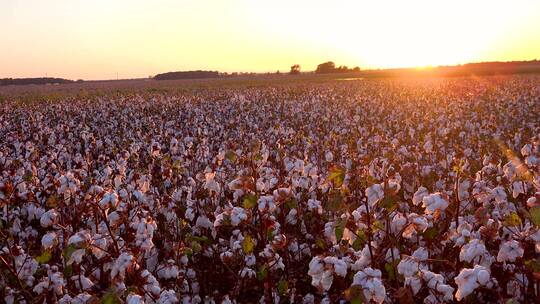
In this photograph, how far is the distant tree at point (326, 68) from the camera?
5113 inches

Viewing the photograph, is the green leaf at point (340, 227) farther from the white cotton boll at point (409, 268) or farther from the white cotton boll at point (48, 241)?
the white cotton boll at point (48, 241)

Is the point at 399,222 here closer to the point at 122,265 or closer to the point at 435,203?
the point at 435,203

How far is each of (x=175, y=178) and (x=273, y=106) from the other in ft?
58.3

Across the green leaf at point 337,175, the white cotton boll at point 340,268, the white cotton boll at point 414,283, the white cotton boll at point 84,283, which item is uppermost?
the green leaf at point 337,175

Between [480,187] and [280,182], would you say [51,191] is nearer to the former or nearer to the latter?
[280,182]

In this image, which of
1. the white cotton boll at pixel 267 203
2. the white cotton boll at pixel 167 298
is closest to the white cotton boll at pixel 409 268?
the white cotton boll at pixel 267 203

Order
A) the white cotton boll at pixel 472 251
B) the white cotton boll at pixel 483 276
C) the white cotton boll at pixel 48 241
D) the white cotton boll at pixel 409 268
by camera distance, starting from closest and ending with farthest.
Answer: the white cotton boll at pixel 483 276 < the white cotton boll at pixel 409 268 < the white cotton boll at pixel 472 251 < the white cotton boll at pixel 48 241

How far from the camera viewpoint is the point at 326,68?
130 meters

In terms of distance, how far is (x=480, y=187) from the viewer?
479 cm

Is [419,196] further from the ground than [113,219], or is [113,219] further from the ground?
A: [419,196]

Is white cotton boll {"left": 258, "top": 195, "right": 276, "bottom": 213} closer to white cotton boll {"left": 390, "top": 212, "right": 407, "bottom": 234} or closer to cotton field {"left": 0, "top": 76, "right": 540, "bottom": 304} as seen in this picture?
cotton field {"left": 0, "top": 76, "right": 540, "bottom": 304}

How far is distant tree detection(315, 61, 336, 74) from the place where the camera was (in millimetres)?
129875

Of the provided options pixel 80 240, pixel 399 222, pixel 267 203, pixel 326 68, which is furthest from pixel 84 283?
pixel 326 68

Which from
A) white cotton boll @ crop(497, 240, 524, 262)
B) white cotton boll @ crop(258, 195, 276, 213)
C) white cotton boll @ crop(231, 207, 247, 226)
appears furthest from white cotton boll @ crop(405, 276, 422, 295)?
white cotton boll @ crop(231, 207, 247, 226)
